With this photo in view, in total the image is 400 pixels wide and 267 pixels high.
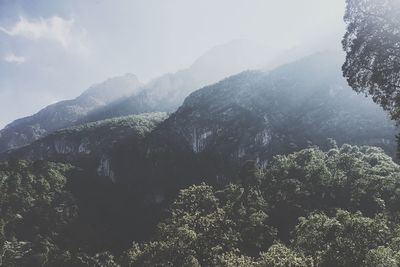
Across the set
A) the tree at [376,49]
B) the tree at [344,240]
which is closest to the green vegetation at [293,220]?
the tree at [344,240]

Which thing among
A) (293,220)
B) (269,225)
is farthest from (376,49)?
(293,220)

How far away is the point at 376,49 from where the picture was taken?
121 feet

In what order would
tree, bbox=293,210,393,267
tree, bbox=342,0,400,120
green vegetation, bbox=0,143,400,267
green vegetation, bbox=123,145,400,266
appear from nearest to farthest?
tree, bbox=342,0,400,120 → tree, bbox=293,210,393,267 → green vegetation, bbox=123,145,400,266 → green vegetation, bbox=0,143,400,267

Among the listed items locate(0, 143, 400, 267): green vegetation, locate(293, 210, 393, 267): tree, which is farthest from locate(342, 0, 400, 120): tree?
locate(293, 210, 393, 267): tree

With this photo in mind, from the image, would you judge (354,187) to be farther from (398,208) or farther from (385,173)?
(398,208)

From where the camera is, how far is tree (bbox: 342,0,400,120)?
118 feet

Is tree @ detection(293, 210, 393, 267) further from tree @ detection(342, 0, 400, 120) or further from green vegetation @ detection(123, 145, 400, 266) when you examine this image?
tree @ detection(342, 0, 400, 120)

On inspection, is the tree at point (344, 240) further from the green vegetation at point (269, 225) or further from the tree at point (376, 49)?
the tree at point (376, 49)

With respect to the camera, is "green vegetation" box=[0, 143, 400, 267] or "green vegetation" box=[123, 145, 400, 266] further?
Result: "green vegetation" box=[0, 143, 400, 267]

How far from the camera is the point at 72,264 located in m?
135

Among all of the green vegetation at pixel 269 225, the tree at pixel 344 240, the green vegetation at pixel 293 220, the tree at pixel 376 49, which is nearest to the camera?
the tree at pixel 376 49

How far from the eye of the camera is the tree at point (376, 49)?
3588cm

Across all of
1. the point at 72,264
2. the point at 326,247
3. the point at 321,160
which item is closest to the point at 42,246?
the point at 72,264

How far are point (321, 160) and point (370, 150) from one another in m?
35.4
